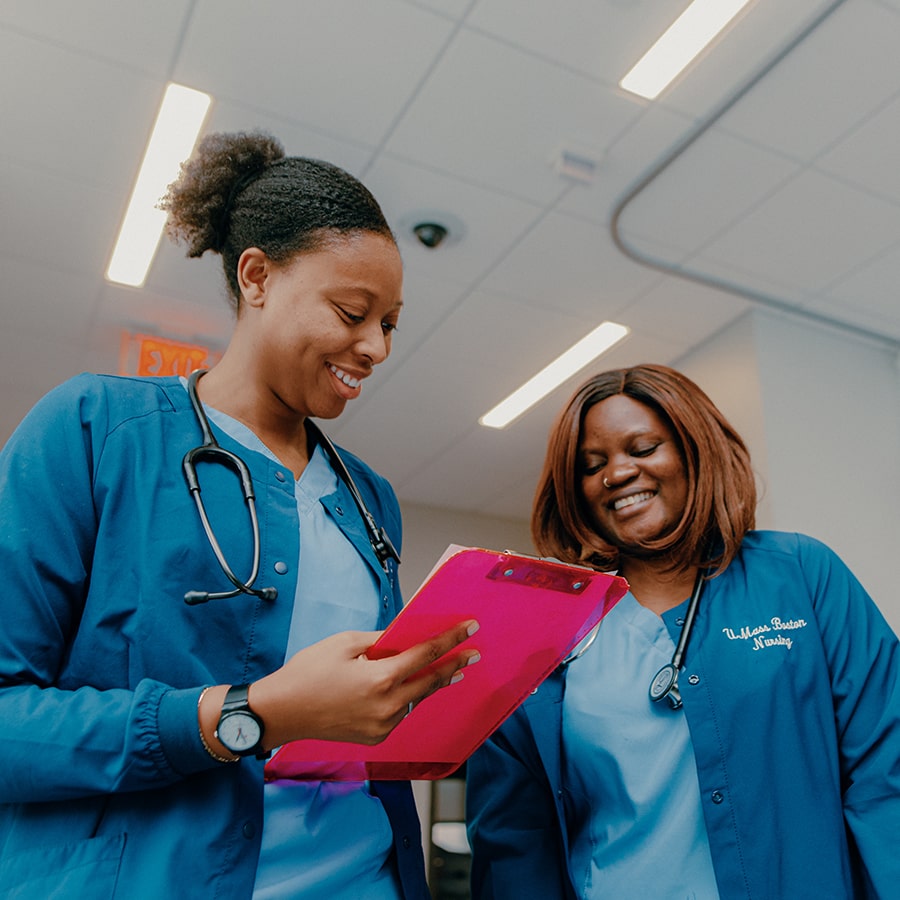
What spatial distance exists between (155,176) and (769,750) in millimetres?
2773

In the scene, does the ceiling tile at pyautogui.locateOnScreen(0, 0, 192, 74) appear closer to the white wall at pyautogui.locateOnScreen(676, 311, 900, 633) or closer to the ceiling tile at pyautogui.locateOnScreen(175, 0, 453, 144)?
the ceiling tile at pyautogui.locateOnScreen(175, 0, 453, 144)

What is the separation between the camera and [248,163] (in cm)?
130

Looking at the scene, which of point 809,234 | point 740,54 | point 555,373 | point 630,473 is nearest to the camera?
point 630,473

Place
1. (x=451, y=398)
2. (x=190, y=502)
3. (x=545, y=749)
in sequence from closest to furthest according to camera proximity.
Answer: (x=190, y=502)
(x=545, y=749)
(x=451, y=398)

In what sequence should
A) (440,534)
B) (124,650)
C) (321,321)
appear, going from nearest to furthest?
(124,650)
(321,321)
(440,534)

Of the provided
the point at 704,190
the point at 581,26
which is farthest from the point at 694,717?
the point at 704,190

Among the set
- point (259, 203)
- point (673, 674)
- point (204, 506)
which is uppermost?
point (259, 203)

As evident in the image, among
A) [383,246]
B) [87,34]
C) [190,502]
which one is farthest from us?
[87,34]

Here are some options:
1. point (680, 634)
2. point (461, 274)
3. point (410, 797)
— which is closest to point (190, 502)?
point (410, 797)

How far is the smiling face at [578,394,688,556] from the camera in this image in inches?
57.7

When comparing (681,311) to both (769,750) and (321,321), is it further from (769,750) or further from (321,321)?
(321,321)

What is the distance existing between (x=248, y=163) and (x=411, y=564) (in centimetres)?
493

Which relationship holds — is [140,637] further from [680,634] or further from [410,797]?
[680,634]

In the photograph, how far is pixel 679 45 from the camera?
2.60 metres
